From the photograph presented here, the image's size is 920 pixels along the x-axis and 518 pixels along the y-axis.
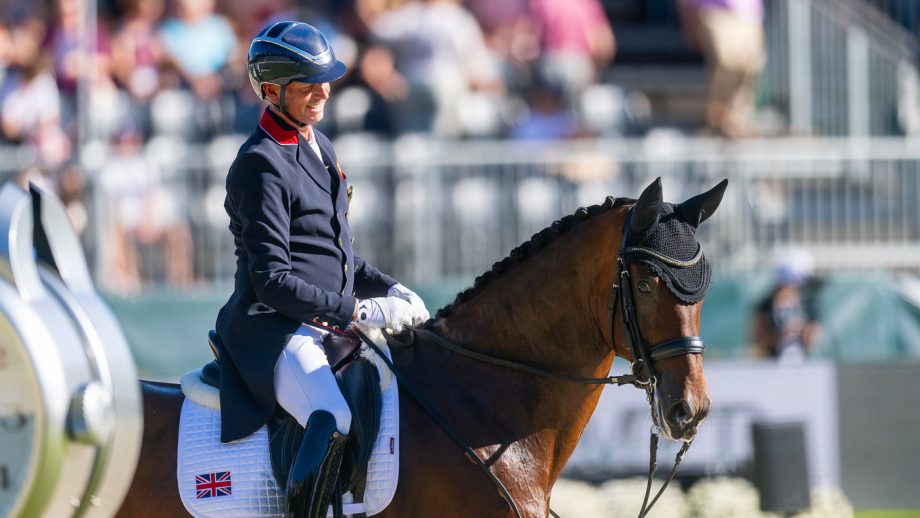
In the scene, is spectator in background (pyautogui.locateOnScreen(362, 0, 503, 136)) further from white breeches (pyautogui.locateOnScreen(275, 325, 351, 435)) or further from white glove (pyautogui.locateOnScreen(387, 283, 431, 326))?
white breeches (pyautogui.locateOnScreen(275, 325, 351, 435))

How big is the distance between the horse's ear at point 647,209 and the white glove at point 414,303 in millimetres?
880

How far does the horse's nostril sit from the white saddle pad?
0.98 metres

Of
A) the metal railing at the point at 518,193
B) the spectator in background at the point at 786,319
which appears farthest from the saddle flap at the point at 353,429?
the spectator in background at the point at 786,319

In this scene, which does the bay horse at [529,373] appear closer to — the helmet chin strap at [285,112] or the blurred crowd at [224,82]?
the helmet chin strap at [285,112]

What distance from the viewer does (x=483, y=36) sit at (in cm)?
1326

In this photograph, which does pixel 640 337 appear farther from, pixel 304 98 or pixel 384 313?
pixel 304 98

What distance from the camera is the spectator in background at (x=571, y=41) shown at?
12695mm

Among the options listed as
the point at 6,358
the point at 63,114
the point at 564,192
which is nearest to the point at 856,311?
the point at 564,192

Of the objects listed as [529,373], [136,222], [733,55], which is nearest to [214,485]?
[529,373]

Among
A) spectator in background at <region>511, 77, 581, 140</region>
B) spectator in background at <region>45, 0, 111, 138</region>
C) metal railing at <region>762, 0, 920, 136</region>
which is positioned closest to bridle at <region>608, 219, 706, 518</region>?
spectator in background at <region>511, 77, 581, 140</region>

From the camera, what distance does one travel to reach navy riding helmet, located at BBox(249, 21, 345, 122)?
4.92 meters

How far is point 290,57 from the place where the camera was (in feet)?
16.1

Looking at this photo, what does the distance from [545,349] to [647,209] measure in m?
0.70

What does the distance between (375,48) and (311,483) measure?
8126 mm
